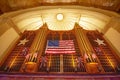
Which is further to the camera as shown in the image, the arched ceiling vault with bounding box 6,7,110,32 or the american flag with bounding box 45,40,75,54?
the arched ceiling vault with bounding box 6,7,110,32

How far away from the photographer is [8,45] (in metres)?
9.81

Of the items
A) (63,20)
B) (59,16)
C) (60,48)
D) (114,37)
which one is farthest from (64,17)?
(60,48)

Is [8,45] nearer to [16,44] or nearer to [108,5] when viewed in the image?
[16,44]

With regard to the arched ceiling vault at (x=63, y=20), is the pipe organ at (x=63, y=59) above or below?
below

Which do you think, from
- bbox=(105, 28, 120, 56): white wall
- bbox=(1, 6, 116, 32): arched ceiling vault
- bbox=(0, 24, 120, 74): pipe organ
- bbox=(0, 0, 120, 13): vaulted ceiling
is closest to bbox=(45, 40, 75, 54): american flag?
bbox=(0, 24, 120, 74): pipe organ

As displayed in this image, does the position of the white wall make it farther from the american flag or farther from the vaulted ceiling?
the american flag

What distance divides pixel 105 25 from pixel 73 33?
2660 mm

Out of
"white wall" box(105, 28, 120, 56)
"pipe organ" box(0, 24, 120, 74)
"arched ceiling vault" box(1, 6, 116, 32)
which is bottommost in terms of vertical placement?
"pipe organ" box(0, 24, 120, 74)

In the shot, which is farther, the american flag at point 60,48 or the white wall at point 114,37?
the white wall at point 114,37

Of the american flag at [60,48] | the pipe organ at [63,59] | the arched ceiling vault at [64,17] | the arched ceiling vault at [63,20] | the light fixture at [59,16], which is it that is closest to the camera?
the pipe organ at [63,59]

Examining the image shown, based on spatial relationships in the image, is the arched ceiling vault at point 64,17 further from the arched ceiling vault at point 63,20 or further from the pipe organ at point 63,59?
the pipe organ at point 63,59

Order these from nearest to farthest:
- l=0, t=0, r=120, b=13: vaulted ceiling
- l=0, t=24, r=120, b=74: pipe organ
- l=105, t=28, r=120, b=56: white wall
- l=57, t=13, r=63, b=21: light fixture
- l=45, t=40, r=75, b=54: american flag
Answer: l=0, t=24, r=120, b=74: pipe organ
l=45, t=40, r=75, b=54: american flag
l=105, t=28, r=120, b=56: white wall
l=0, t=0, r=120, b=13: vaulted ceiling
l=57, t=13, r=63, b=21: light fixture

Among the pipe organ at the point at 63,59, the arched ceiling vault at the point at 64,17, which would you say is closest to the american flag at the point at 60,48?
the pipe organ at the point at 63,59

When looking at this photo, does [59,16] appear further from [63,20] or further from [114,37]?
[114,37]
